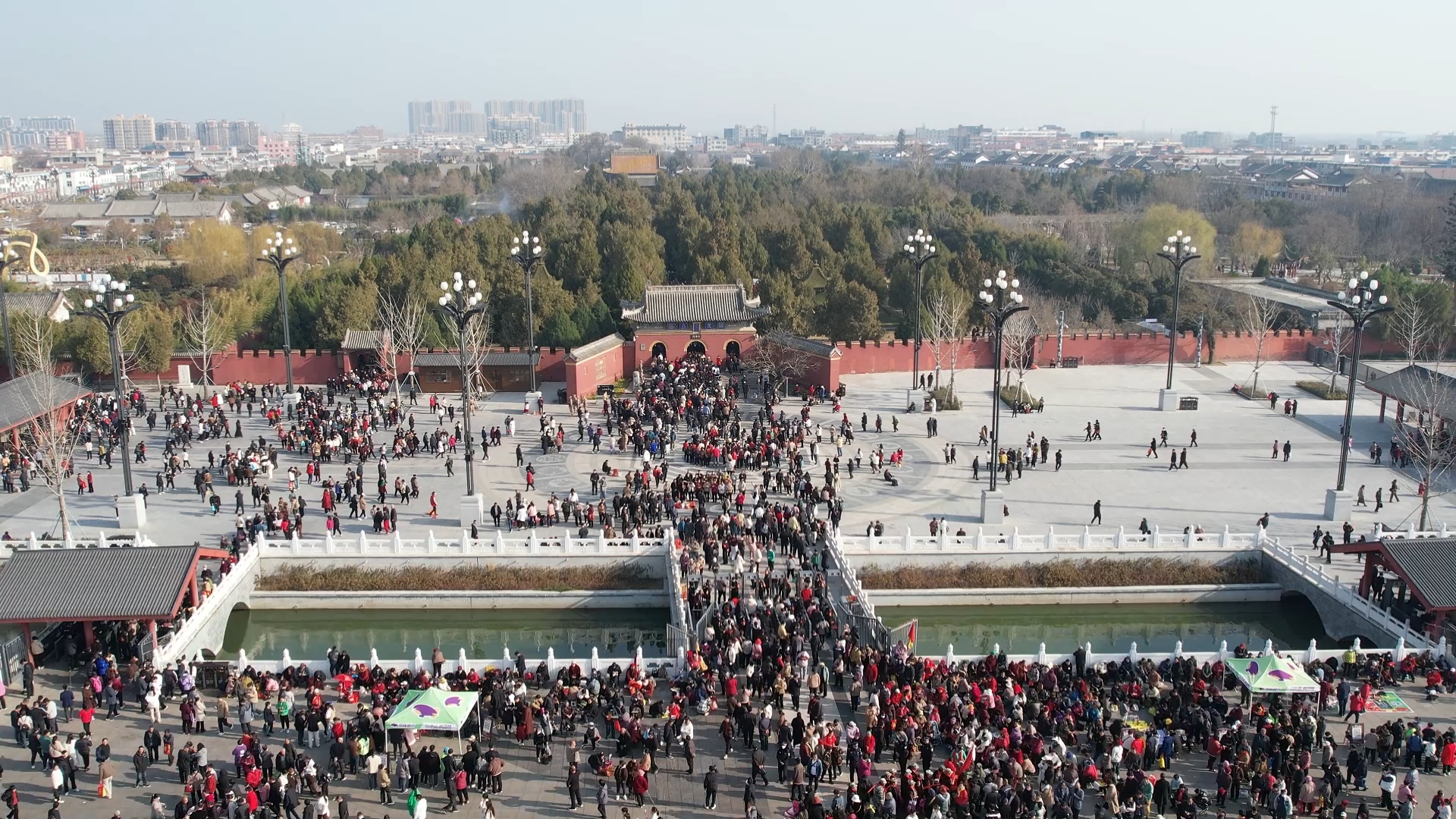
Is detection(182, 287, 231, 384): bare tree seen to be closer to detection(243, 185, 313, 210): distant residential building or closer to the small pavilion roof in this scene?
the small pavilion roof

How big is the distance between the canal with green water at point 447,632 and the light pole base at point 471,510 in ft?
7.24

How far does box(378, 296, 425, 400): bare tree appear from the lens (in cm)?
4022

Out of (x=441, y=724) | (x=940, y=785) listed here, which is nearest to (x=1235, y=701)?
(x=940, y=785)

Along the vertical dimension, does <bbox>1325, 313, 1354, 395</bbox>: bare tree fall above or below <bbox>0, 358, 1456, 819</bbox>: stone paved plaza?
above

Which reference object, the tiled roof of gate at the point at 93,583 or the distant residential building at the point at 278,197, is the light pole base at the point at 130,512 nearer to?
the tiled roof of gate at the point at 93,583

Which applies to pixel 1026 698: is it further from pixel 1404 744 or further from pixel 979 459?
pixel 979 459

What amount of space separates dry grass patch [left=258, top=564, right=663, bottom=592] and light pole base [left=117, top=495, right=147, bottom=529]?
357cm

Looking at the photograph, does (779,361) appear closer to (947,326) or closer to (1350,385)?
(947,326)

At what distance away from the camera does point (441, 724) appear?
16562 mm

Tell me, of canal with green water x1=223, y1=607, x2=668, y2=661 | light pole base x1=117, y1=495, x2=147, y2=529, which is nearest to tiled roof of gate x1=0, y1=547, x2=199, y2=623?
canal with green water x1=223, y1=607, x2=668, y2=661

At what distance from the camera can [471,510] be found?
26.8 m

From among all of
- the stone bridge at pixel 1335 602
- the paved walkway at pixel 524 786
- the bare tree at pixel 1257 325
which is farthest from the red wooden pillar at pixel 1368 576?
the bare tree at pixel 1257 325

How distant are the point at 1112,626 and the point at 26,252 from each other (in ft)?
211

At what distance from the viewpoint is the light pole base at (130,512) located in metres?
26.6
